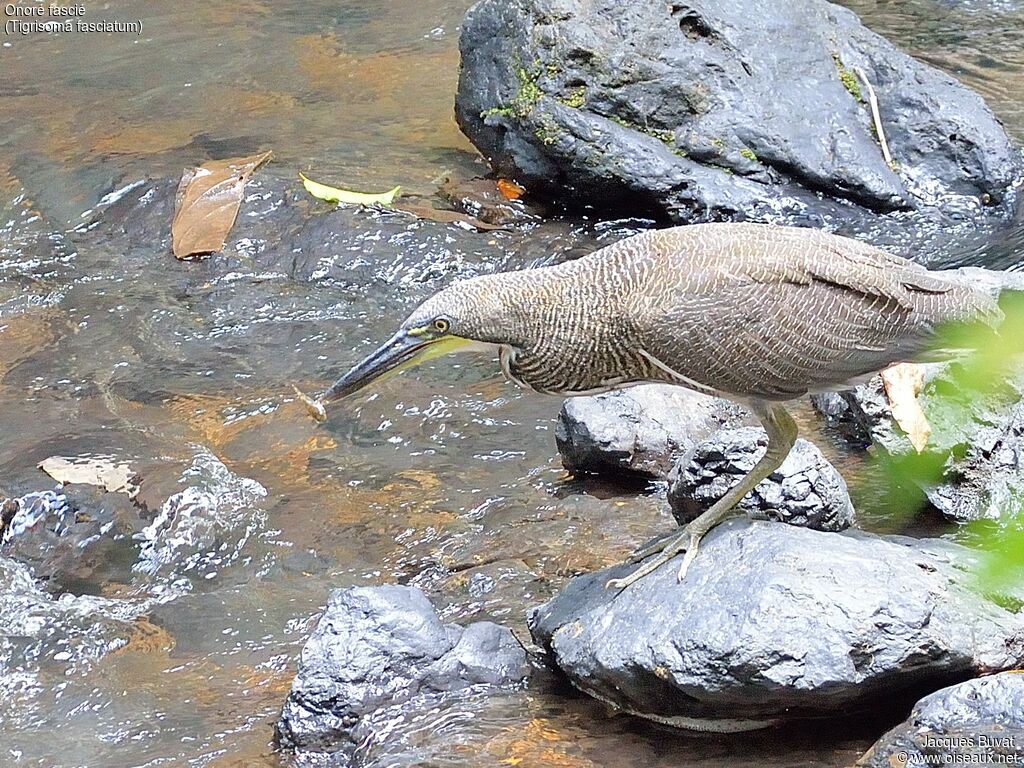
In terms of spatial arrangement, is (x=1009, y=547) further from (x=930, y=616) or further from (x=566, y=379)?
(x=566, y=379)

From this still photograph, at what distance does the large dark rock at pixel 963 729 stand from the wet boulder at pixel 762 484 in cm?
102

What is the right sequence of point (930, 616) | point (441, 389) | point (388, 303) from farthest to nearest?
1. point (388, 303)
2. point (441, 389)
3. point (930, 616)

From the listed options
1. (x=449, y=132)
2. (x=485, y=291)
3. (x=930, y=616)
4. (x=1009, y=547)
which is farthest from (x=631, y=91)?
(x=1009, y=547)

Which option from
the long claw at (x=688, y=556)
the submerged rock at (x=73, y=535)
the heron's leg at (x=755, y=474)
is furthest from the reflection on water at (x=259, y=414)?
the heron's leg at (x=755, y=474)

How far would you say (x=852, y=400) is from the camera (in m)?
5.07

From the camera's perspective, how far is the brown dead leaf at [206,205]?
7473mm

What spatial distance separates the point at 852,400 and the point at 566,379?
1.55 m

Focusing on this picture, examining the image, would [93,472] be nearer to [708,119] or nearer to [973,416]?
[973,416]

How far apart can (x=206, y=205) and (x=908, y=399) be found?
4.49 meters

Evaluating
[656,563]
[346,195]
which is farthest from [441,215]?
[656,563]

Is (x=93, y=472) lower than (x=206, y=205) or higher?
lower

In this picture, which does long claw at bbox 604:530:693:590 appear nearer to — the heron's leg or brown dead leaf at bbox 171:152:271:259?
the heron's leg

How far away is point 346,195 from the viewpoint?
7699 mm

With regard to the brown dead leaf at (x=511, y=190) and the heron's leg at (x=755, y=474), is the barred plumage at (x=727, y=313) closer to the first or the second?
the heron's leg at (x=755, y=474)
